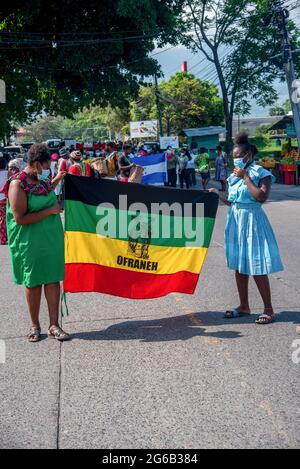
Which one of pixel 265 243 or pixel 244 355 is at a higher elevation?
pixel 265 243

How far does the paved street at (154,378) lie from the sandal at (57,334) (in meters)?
0.07

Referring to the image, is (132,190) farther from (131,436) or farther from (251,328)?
(131,436)

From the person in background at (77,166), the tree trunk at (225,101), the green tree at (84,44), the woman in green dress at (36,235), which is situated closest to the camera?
the woman in green dress at (36,235)

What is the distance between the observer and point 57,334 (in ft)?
19.2

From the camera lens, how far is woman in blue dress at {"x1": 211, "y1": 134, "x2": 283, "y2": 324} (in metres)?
6.04

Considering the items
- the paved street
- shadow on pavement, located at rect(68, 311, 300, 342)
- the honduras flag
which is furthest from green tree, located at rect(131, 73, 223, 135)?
shadow on pavement, located at rect(68, 311, 300, 342)

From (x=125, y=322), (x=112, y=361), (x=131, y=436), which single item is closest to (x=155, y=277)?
(x=125, y=322)

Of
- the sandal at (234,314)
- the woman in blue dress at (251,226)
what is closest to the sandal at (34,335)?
the sandal at (234,314)

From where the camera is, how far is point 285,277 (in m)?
8.33

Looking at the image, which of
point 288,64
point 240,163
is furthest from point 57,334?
point 288,64

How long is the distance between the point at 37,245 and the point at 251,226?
2.08 m

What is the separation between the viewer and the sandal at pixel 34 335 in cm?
585

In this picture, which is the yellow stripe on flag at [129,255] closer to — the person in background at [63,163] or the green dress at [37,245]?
the green dress at [37,245]
